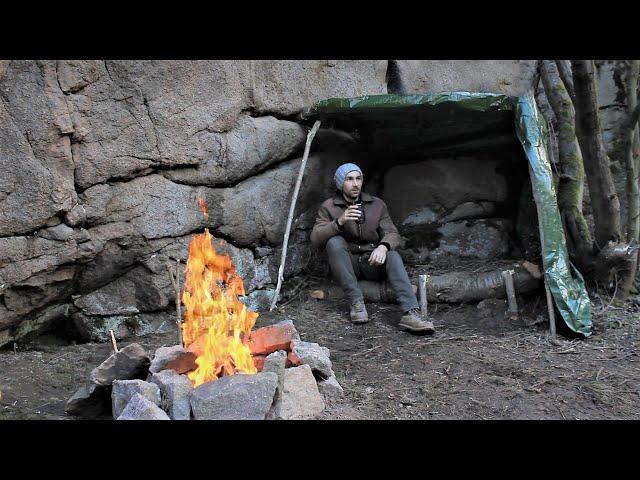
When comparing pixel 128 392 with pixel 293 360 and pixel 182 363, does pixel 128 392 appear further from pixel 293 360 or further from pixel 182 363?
pixel 293 360

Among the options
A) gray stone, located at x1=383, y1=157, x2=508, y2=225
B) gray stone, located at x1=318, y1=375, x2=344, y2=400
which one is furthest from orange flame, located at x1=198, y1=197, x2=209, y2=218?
gray stone, located at x1=383, y1=157, x2=508, y2=225

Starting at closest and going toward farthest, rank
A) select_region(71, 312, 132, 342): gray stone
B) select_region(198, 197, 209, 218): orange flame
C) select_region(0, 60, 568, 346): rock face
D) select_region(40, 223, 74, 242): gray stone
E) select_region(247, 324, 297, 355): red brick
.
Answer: select_region(247, 324, 297, 355): red brick → select_region(0, 60, 568, 346): rock face → select_region(40, 223, 74, 242): gray stone → select_region(71, 312, 132, 342): gray stone → select_region(198, 197, 209, 218): orange flame

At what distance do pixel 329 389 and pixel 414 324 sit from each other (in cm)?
167

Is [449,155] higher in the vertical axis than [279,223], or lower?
higher

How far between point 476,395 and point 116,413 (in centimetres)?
232

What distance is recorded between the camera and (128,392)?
12.1 ft

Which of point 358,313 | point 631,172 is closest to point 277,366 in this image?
point 358,313

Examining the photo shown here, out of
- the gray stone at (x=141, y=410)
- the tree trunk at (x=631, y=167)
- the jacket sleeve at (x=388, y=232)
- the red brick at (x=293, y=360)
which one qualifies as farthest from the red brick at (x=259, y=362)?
the tree trunk at (x=631, y=167)

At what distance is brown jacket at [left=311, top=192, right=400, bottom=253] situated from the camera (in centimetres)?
640

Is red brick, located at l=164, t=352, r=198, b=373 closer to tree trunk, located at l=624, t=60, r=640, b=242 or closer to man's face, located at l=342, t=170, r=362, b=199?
man's face, located at l=342, t=170, r=362, b=199

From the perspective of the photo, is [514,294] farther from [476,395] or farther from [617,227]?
[476,395]

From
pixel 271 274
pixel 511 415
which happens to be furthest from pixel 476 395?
pixel 271 274

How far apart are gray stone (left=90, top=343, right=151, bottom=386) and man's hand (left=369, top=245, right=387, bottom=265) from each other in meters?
2.56

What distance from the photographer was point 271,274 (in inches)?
261
